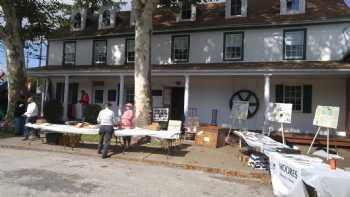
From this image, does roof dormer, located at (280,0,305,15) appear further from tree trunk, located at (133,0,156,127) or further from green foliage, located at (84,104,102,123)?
green foliage, located at (84,104,102,123)

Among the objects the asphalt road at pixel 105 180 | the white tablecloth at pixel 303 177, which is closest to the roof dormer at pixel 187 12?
the asphalt road at pixel 105 180

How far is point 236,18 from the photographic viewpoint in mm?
19891

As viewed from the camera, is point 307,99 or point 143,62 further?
point 307,99

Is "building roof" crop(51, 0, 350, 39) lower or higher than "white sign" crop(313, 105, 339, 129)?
higher

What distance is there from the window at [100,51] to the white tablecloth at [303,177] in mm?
16561

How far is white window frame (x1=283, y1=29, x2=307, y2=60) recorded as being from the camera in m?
17.9

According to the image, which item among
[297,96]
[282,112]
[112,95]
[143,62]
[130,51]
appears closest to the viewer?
[282,112]

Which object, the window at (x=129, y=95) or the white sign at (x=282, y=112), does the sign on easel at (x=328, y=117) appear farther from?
the window at (x=129, y=95)

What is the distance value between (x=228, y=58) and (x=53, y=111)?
10.4m

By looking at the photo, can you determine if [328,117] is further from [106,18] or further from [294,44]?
[106,18]

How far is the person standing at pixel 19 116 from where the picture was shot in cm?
1566

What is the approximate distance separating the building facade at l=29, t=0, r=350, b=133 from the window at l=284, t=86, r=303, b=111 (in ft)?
0.16

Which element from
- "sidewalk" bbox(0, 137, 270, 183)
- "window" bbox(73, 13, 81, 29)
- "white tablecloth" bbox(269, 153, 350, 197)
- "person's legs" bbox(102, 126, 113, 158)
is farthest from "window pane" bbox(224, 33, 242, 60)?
"white tablecloth" bbox(269, 153, 350, 197)

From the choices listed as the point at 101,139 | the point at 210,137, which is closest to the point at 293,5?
the point at 210,137
